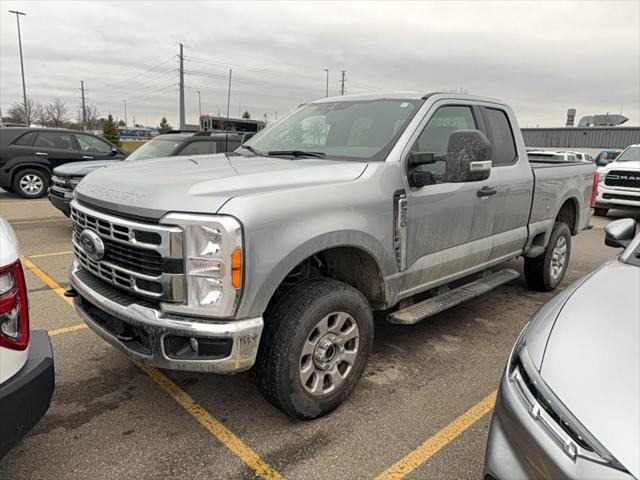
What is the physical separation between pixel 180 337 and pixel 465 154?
2.02m

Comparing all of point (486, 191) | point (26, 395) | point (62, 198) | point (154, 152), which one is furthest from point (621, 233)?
point (62, 198)

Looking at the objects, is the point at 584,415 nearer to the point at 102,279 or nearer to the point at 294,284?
the point at 294,284

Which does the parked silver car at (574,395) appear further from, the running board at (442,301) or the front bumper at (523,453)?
the running board at (442,301)

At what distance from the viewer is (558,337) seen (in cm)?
194

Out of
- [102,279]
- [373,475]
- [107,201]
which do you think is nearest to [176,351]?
[102,279]

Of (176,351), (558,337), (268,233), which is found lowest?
(176,351)

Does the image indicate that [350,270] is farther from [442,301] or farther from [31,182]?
[31,182]

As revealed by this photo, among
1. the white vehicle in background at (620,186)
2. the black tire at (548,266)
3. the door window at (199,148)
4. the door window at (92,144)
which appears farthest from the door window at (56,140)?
the white vehicle in background at (620,186)

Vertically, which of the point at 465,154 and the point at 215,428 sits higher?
the point at 465,154

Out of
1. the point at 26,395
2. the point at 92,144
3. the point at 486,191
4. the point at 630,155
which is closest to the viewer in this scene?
the point at 26,395

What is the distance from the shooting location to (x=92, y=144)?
41.9ft

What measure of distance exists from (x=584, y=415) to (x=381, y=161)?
6.59 feet

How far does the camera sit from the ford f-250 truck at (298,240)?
242 cm

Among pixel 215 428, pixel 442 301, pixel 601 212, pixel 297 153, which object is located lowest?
pixel 601 212
